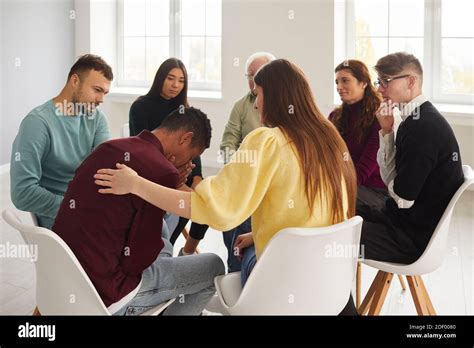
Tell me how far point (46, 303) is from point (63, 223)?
24 cm

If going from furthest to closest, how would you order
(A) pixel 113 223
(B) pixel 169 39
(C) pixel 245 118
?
(B) pixel 169 39
(C) pixel 245 118
(A) pixel 113 223

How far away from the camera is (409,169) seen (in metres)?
2.12

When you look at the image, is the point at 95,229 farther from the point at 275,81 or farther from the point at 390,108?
the point at 390,108

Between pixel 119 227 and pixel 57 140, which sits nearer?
pixel 119 227

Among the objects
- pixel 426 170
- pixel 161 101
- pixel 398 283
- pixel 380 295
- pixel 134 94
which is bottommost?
Result: pixel 398 283

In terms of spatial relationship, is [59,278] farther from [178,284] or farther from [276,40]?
[276,40]

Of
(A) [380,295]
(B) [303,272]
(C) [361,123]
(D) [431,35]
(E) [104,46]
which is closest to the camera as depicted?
(B) [303,272]

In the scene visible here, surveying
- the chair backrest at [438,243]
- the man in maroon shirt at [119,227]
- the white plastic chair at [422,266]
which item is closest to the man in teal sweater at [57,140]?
the man in maroon shirt at [119,227]

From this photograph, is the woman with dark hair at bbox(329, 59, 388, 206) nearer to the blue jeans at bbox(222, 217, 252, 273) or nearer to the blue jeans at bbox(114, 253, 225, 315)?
the blue jeans at bbox(222, 217, 252, 273)

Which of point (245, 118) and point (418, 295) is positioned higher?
point (245, 118)

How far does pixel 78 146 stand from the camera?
2.58 metres

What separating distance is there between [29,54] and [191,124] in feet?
14.9

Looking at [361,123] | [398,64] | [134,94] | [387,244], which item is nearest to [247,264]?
[387,244]

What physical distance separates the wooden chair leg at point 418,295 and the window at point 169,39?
443cm
